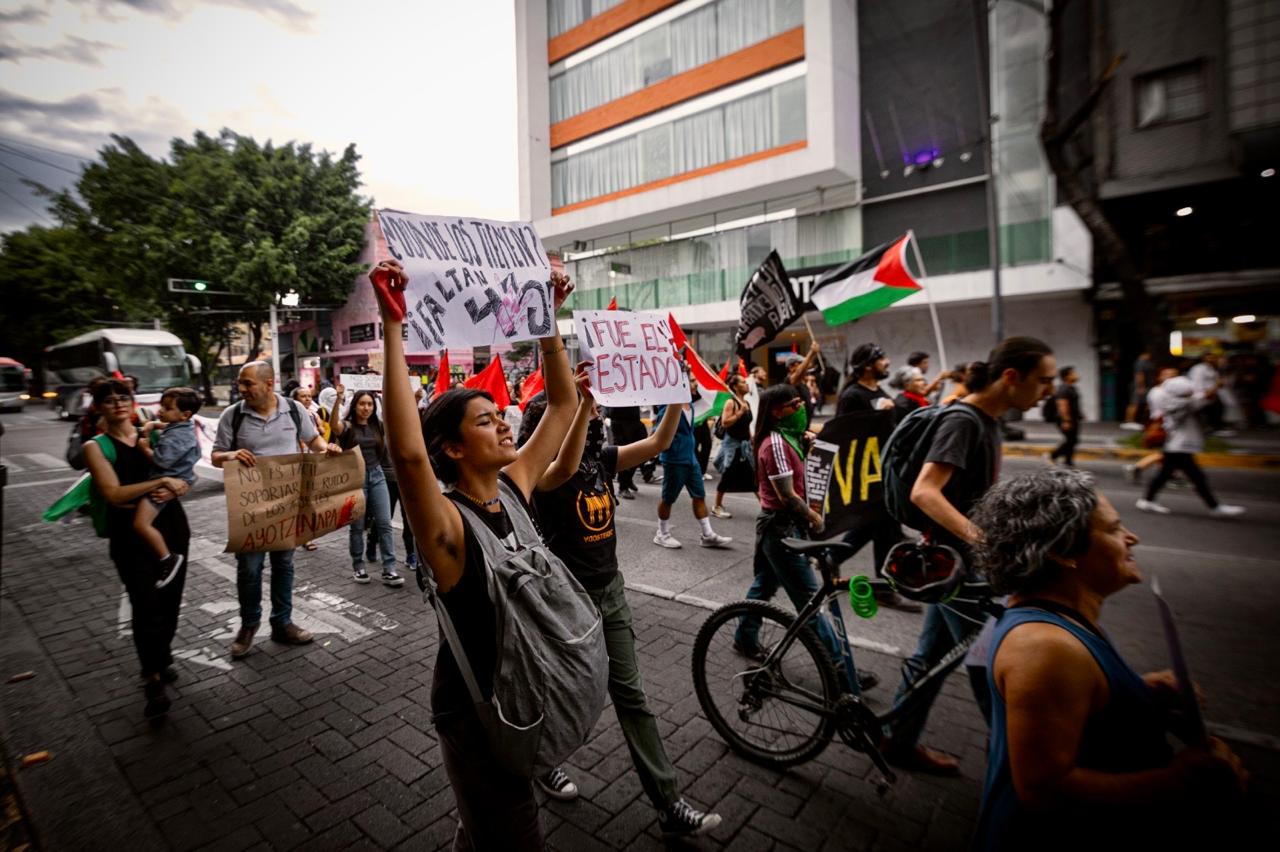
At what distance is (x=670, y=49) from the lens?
27781 mm

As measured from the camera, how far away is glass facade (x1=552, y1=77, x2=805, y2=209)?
24.6 meters

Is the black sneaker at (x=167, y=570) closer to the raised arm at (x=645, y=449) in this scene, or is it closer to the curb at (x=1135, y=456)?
the raised arm at (x=645, y=449)

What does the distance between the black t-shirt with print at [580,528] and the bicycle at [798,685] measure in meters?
0.85

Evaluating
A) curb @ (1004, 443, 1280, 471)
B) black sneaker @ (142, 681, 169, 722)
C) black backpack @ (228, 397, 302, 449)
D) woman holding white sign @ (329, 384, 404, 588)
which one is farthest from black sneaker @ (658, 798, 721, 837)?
curb @ (1004, 443, 1280, 471)

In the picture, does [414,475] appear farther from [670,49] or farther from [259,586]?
[670,49]

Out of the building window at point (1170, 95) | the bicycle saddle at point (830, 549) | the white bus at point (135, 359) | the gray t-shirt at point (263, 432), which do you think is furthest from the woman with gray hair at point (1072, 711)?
the white bus at point (135, 359)

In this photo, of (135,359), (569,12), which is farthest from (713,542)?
(569,12)

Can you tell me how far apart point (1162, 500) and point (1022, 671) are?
995 cm

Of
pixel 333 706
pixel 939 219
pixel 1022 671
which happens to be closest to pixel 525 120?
pixel 939 219

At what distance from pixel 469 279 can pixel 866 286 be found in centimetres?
555

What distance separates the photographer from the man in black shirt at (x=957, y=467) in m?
2.94

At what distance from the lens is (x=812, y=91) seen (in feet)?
75.9

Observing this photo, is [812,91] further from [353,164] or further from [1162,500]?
[353,164]

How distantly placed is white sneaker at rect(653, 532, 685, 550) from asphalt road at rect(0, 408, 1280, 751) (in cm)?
12
